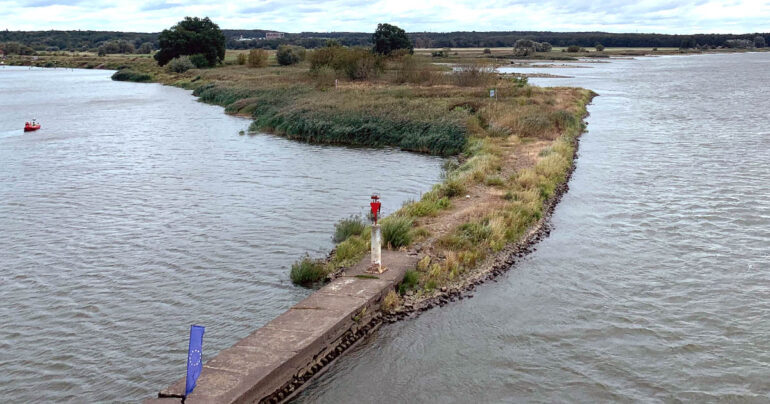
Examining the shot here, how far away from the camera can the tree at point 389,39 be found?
3644 inches

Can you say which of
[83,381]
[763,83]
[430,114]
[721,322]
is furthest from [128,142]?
[763,83]

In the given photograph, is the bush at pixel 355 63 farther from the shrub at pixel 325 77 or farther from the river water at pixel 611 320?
the river water at pixel 611 320

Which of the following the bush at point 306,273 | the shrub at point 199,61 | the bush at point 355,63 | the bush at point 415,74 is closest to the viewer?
the bush at point 306,273

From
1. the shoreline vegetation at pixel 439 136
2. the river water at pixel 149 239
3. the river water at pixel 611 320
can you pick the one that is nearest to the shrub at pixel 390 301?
the shoreline vegetation at pixel 439 136

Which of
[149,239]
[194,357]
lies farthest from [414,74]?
[194,357]

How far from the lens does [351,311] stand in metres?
10.9

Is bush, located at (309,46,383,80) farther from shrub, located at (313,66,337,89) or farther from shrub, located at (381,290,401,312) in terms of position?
shrub, located at (381,290,401,312)

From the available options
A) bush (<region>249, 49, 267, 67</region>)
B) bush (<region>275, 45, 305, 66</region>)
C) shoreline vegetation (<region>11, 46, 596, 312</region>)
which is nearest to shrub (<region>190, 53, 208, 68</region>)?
bush (<region>249, 49, 267, 67</region>)

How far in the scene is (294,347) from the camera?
9664 mm

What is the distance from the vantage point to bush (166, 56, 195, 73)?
92156 millimetres

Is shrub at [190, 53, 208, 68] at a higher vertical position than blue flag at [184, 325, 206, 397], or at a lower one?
higher

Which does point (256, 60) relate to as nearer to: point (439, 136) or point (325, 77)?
point (325, 77)

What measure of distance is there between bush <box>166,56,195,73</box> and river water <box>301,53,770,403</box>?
79540 millimetres

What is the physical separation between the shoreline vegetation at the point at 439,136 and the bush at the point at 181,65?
916 inches
